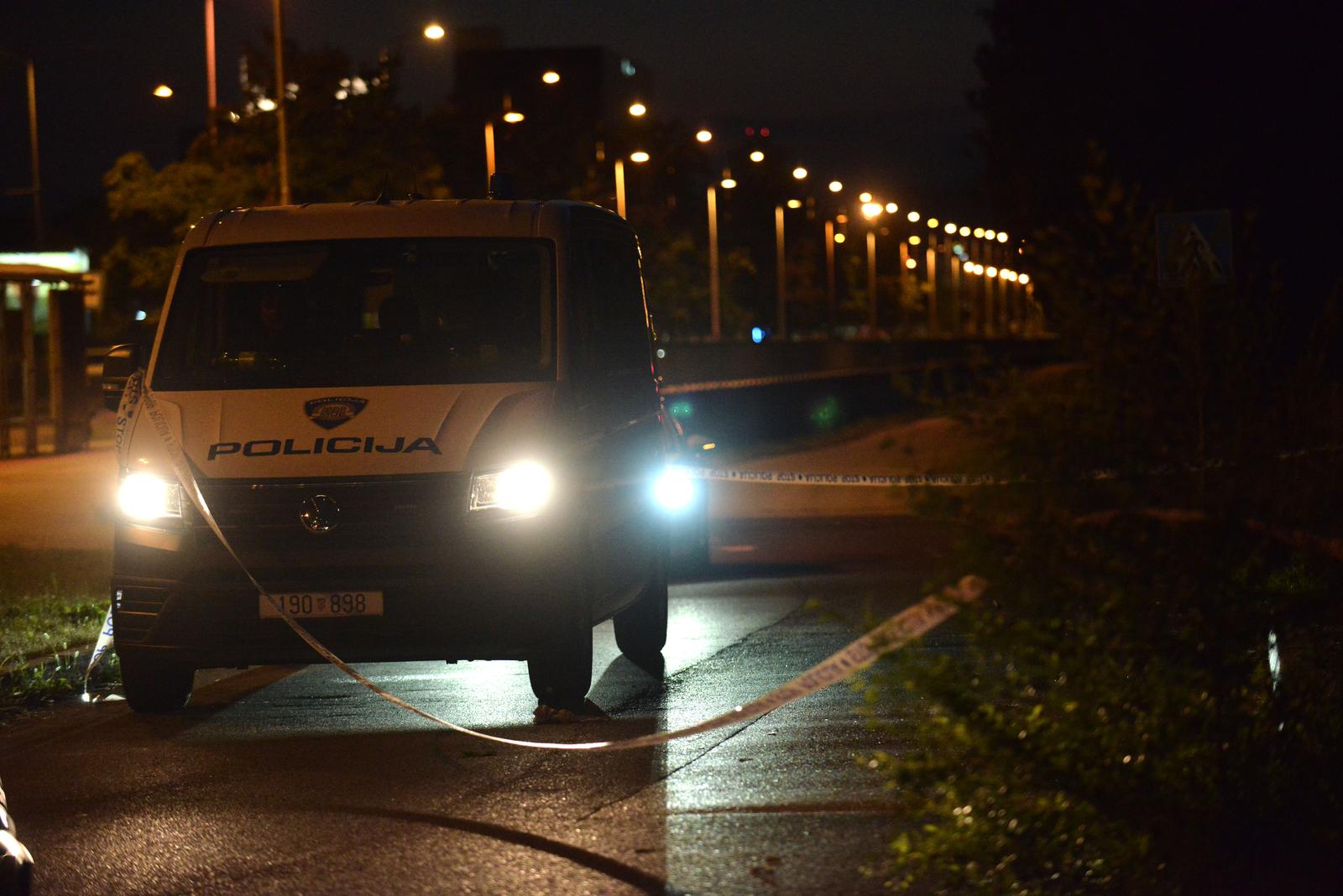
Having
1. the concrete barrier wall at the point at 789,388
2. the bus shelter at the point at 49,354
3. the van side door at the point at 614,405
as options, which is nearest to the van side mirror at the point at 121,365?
the van side door at the point at 614,405

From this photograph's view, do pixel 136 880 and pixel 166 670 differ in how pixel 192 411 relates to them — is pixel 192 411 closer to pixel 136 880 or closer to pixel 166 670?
pixel 166 670

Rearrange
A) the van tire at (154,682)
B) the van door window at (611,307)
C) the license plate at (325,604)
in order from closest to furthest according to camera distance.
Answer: the license plate at (325,604), the van tire at (154,682), the van door window at (611,307)

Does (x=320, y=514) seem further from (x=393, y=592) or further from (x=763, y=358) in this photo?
(x=763, y=358)

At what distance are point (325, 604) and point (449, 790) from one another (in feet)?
4.70

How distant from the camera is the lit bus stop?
28719mm

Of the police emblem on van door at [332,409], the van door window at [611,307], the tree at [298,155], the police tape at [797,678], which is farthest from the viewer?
the tree at [298,155]

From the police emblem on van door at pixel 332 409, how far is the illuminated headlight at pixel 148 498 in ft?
2.10

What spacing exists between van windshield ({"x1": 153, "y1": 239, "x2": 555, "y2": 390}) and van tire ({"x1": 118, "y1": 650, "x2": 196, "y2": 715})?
1207 millimetres

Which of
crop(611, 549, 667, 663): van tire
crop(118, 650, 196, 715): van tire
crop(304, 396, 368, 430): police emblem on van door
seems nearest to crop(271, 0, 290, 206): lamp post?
crop(611, 549, 667, 663): van tire

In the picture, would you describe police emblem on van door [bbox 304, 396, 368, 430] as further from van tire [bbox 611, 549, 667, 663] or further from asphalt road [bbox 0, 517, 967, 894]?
van tire [bbox 611, 549, 667, 663]

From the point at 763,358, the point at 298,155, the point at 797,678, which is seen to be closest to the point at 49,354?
the point at 298,155

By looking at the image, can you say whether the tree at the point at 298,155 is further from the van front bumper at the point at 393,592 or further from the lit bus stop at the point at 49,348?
the van front bumper at the point at 393,592

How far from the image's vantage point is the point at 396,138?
49.9 metres

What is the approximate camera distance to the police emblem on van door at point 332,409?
28.4 ft
